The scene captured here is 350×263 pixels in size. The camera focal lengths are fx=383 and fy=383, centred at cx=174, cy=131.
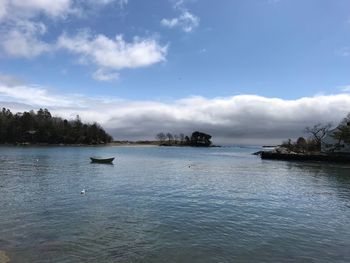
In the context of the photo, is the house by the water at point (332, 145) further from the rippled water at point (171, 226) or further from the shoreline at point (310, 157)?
the rippled water at point (171, 226)

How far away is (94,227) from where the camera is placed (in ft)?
61.2

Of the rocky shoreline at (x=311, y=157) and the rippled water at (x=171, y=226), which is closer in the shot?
the rippled water at (x=171, y=226)

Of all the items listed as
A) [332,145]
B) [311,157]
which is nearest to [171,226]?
[311,157]

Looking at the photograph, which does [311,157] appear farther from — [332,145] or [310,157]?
[332,145]

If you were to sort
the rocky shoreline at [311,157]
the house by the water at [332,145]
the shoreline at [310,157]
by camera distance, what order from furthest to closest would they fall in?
the house by the water at [332,145], the rocky shoreline at [311,157], the shoreline at [310,157]

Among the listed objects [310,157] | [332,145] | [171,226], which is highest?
[332,145]

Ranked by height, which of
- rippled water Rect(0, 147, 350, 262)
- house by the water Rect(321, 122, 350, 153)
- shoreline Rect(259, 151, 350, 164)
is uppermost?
house by the water Rect(321, 122, 350, 153)

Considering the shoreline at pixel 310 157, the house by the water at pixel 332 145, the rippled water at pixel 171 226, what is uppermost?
the house by the water at pixel 332 145

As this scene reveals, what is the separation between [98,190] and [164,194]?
6.04 metres

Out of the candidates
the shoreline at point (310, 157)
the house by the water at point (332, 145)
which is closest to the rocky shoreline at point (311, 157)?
the shoreline at point (310, 157)

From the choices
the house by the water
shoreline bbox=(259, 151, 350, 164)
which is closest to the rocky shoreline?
shoreline bbox=(259, 151, 350, 164)

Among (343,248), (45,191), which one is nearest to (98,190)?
(45,191)

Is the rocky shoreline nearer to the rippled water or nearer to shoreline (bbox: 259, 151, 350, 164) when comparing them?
shoreline (bbox: 259, 151, 350, 164)

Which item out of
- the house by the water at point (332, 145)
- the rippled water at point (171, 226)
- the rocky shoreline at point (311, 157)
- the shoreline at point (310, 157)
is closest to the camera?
the rippled water at point (171, 226)
